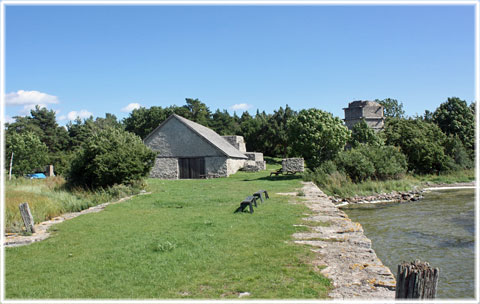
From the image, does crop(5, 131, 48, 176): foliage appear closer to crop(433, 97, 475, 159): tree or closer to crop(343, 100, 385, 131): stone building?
crop(343, 100, 385, 131): stone building

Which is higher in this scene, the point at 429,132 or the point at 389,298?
the point at 429,132

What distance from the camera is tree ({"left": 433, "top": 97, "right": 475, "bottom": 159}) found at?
4325 centimetres

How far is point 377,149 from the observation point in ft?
97.3

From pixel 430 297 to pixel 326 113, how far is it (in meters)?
26.6

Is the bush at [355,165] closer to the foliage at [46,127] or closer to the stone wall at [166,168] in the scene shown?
the stone wall at [166,168]

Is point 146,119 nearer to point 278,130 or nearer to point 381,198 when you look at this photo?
point 278,130

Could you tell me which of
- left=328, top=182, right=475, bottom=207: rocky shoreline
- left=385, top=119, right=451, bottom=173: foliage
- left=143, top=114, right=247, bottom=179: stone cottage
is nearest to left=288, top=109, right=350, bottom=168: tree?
left=328, top=182, right=475, bottom=207: rocky shoreline

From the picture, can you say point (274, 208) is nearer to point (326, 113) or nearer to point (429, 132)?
point (326, 113)

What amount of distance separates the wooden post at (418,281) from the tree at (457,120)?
1792 inches

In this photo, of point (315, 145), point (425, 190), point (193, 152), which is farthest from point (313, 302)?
point (193, 152)

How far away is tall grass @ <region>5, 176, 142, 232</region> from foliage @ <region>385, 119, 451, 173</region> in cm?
2754

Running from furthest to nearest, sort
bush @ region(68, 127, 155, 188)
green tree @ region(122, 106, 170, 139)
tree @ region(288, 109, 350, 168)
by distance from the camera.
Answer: green tree @ region(122, 106, 170, 139), tree @ region(288, 109, 350, 168), bush @ region(68, 127, 155, 188)

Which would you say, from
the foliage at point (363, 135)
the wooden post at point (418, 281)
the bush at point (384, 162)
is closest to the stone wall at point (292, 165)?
the bush at point (384, 162)

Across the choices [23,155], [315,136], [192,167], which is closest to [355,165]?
[315,136]
